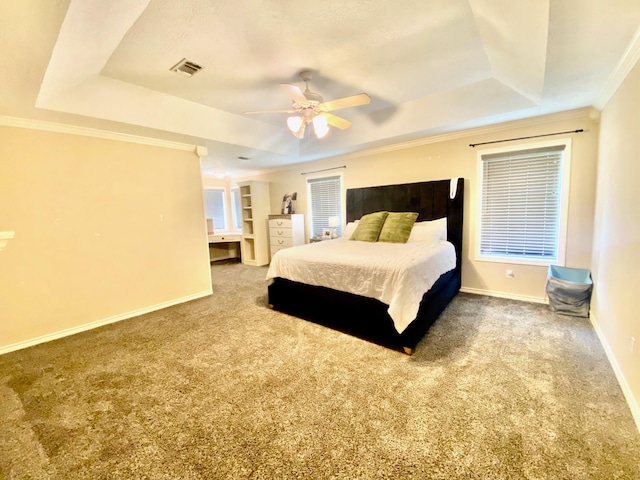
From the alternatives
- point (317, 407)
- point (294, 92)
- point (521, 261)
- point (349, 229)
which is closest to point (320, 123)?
point (294, 92)

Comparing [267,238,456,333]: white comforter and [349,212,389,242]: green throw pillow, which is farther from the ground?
[349,212,389,242]: green throw pillow

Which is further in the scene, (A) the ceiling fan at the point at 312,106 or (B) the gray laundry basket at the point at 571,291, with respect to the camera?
→ (B) the gray laundry basket at the point at 571,291

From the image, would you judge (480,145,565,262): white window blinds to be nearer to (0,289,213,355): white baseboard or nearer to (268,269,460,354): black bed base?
(268,269,460,354): black bed base

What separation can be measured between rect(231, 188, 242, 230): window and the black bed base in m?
4.48

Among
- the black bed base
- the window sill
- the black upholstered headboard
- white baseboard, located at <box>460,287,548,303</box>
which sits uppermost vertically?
the black upholstered headboard

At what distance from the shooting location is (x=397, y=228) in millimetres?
3701

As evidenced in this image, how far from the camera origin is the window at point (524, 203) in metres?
3.24

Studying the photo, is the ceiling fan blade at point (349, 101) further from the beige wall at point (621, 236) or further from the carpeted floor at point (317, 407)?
the carpeted floor at point (317, 407)

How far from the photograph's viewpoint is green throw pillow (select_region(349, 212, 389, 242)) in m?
3.82

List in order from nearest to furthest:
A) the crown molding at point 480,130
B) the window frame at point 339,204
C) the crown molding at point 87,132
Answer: the crown molding at point 87,132 → the crown molding at point 480,130 → the window frame at point 339,204

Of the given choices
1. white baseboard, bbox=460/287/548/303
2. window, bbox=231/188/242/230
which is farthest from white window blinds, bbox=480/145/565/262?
window, bbox=231/188/242/230

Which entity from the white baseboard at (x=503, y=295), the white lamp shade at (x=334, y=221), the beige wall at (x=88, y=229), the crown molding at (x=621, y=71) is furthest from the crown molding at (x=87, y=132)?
the white baseboard at (x=503, y=295)

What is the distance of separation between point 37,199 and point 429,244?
4334 millimetres

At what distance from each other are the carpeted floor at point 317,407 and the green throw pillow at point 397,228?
129 centimetres
